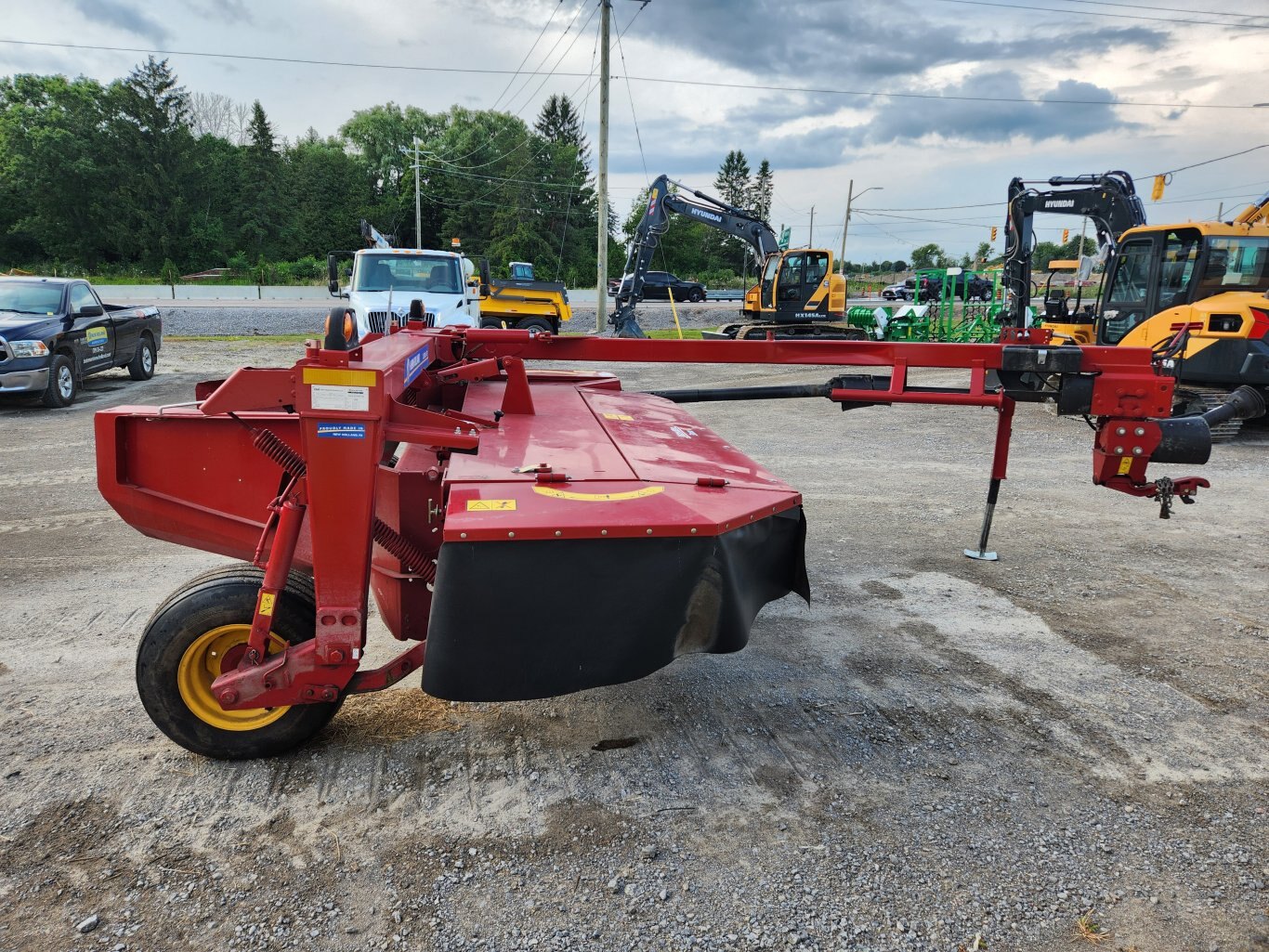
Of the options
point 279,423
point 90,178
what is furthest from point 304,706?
point 90,178

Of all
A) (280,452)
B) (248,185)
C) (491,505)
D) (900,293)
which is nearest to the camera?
(491,505)

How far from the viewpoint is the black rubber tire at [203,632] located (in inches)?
113

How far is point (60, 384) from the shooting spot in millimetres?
10438

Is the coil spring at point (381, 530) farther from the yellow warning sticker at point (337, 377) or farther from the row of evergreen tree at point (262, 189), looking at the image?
the row of evergreen tree at point (262, 189)

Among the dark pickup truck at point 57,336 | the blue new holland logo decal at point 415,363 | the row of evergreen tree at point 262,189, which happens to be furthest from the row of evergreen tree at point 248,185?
the blue new holland logo decal at point 415,363

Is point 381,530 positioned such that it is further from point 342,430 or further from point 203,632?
point 203,632

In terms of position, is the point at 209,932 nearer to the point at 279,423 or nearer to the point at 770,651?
the point at 279,423

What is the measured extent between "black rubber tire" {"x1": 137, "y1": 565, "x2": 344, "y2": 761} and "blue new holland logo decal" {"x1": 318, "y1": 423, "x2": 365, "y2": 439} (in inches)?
24.8

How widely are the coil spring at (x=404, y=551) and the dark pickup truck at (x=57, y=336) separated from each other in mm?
9379

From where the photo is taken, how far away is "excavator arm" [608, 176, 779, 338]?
19.4 meters

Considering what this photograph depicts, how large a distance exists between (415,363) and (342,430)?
84cm

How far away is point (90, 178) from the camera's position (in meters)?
53.0

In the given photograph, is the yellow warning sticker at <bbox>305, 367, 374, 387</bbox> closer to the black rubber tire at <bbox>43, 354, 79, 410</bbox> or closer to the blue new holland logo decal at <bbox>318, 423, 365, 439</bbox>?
the blue new holland logo decal at <bbox>318, 423, 365, 439</bbox>

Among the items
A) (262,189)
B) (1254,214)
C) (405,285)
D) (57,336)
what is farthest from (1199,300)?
(262,189)
